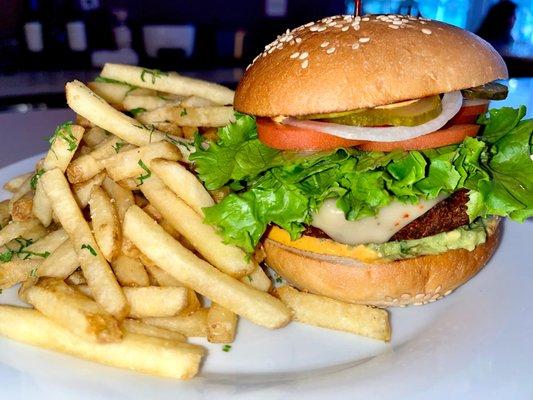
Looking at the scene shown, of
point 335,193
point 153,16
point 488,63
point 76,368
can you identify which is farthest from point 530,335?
point 153,16

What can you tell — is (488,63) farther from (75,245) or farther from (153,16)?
(153,16)

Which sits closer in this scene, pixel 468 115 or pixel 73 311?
pixel 73 311

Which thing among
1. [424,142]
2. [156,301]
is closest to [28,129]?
[156,301]

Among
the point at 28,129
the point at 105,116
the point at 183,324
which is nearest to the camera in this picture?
the point at 183,324

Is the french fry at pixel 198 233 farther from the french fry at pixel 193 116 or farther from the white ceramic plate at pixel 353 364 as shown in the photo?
the french fry at pixel 193 116

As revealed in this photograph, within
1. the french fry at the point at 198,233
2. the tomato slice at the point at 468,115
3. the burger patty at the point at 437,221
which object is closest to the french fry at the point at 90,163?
the french fry at the point at 198,233

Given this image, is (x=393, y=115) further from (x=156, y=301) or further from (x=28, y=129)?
(x=28, y=129)

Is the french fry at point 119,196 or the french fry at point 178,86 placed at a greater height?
the french fry at point 178,86
